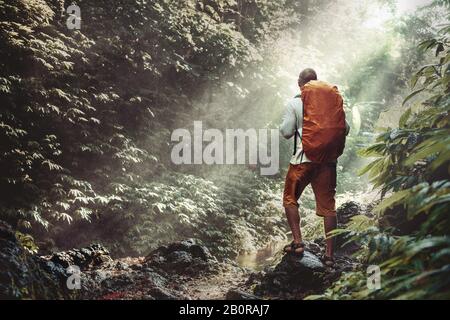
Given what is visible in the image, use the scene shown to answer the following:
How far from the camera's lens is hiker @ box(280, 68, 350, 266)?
12.9 feet

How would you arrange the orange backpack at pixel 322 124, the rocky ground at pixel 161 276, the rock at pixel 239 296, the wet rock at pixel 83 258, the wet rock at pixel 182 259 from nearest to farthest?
the rocky ground at pixel 161 276, the rock at pixel 239 296, the orange backpack at pixel 322 124, the wet rock at pixel 83 258, the wet rock at pixel 182 259

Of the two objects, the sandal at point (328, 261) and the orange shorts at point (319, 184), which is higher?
the orange shorts at point (319, 184)

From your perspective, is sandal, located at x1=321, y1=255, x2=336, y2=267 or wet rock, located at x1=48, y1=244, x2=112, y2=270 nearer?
sandal, located at x1=321, y1=255, x2=336, y2=267

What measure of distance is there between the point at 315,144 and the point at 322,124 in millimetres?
223

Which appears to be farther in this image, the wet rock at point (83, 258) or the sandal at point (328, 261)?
the wet rock at point (83, 258)

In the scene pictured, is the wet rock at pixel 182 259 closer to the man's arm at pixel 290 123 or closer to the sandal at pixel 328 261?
the sandal at pixel 328 261

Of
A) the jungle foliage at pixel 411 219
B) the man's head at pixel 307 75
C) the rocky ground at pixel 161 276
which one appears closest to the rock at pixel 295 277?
the rocky ground at pixel 161 276

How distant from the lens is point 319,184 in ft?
13.7

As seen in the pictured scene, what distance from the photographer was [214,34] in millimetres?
9883

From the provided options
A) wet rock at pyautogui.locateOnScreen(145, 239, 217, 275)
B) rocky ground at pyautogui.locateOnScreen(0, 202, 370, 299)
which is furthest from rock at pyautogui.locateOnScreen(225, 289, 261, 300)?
wet rock at pyautogui.locateOnScreen(145, 239, 217, 275)

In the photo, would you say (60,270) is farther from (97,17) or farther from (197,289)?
(97,17)

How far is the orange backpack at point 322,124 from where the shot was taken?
3904mm

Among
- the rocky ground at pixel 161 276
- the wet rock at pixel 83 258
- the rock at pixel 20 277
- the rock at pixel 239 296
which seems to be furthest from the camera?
the wet rock at pixel 83 258

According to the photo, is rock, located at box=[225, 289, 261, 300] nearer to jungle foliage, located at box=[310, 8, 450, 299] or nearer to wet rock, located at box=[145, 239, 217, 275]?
jungle foliage, located at box=[310, 8, 450, 299]
